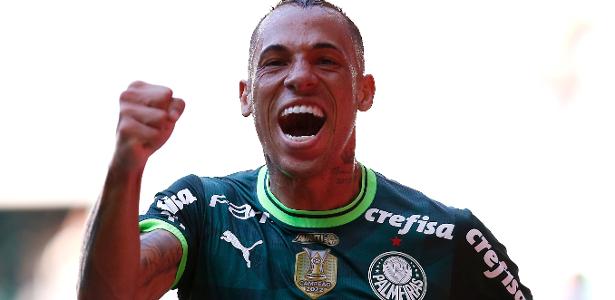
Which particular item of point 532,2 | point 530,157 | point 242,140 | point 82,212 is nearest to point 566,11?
point 532,2

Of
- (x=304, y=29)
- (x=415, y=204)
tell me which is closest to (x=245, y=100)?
(x=304, y=29)

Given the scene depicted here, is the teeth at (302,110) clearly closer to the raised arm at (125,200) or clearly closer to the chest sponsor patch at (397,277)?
the chest sponsor patch at (397,277)

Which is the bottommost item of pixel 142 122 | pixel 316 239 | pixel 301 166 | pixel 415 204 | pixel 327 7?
pixel 316 239

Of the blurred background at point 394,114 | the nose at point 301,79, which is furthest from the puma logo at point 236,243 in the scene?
the blurred background at point 394,114

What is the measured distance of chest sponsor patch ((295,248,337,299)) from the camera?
3.36 m

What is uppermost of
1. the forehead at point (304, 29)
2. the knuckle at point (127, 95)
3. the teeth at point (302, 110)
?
the forehead at point (304, 29)

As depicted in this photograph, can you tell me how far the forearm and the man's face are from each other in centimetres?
94

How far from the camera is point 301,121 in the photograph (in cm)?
363

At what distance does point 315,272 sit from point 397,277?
30 cm

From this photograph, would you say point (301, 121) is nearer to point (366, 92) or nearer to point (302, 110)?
point (302, 110)

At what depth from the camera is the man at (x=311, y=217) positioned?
334 cm

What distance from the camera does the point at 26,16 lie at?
8.33 m

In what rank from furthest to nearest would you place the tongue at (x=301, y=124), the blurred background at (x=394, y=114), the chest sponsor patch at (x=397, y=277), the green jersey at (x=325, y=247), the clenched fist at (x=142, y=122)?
the blurred background at (x=394, y=114)
the tongue at (x=301, y=124)
the chest sponsor patch at (x=397, y=277)
the green jersey at (x=325, y=247)
the clenched fist at (x=142, y=122)

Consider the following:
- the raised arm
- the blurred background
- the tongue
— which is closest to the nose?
the tongue
